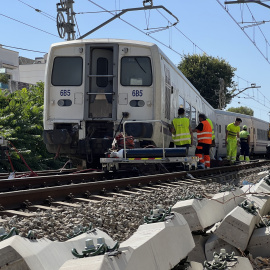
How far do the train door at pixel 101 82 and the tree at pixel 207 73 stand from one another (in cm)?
4609

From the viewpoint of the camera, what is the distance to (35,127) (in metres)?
18.1

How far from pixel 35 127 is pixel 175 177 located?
7.62 metres

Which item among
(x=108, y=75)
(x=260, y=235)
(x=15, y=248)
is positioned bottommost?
(x=260, y=235)

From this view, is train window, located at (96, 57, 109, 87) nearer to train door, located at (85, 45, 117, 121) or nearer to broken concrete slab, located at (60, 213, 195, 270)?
train door, located at (85, 45, 117, 121)

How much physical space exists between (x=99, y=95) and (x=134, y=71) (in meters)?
1.07

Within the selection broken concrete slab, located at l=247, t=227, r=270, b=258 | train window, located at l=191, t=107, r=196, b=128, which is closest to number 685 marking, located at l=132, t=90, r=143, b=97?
train window, located at l=191, t=107, r=196, b=128

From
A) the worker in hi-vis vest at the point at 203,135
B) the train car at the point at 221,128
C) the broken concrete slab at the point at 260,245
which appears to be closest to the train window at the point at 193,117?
the worker in hi-vis vest at the point at 203,135

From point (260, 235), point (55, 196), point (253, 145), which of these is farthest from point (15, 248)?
point (253, 145)

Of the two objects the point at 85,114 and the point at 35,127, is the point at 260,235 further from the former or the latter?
the point at 35,127

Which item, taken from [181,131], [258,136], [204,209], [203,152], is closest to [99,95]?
[181,131]

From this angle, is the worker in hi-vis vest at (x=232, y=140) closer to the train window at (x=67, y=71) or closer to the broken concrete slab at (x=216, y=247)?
the train window at (x=67, y=71)

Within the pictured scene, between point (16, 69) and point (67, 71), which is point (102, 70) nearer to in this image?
point (67, 71)

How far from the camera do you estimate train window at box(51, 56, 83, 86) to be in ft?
44.2

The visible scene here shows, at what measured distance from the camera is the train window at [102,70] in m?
13.8
